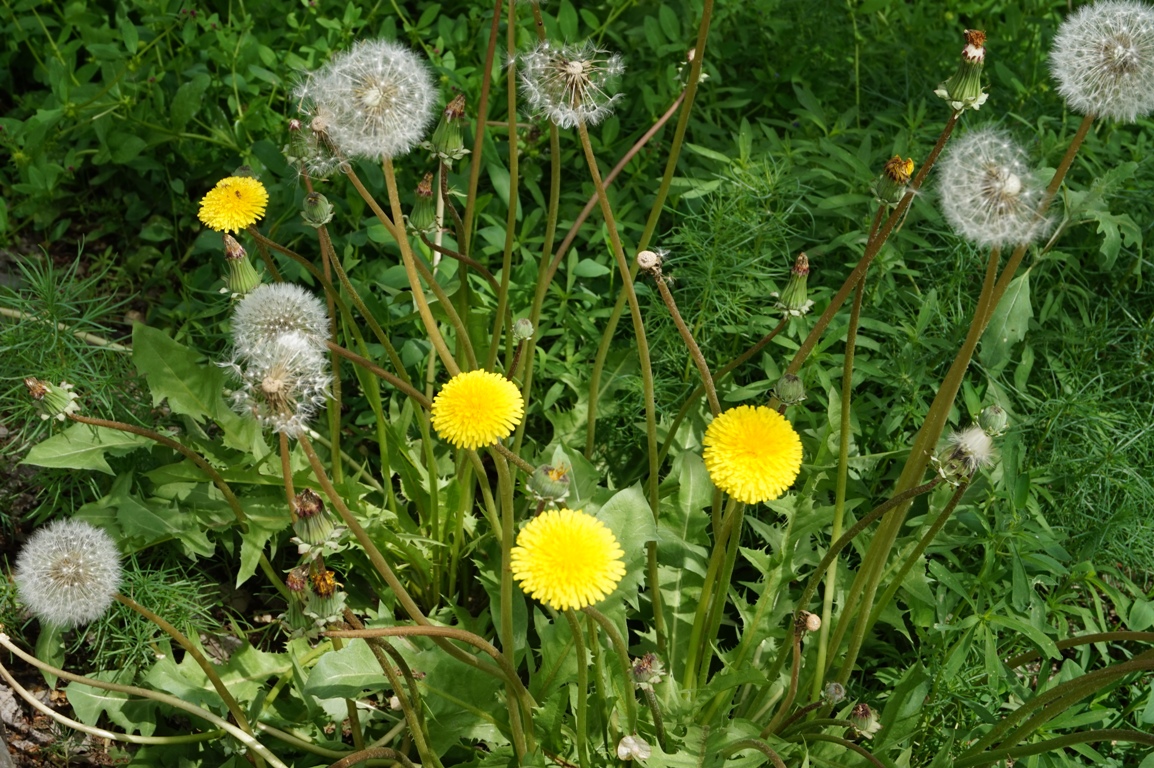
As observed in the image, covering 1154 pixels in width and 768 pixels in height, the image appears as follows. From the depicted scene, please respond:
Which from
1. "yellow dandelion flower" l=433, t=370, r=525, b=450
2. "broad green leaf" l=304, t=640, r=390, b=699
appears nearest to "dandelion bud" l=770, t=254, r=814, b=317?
"yellow dandelion flower" l=433, t=370, r=525, b=450

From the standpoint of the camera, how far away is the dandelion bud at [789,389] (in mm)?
1797

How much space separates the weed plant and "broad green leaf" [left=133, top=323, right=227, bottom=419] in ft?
0.03

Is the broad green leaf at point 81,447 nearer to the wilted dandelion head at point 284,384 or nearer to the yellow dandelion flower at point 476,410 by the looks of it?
the wilted dandelion head at point 284,384

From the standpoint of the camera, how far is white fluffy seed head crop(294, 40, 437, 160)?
74.4 inches

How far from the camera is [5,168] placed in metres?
3.41

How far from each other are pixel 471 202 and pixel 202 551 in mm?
977

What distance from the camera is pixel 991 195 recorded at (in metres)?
1.55

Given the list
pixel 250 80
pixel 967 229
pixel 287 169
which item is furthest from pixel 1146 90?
pixel 250 80

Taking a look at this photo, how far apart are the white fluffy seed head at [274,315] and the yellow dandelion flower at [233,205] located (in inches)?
5.2

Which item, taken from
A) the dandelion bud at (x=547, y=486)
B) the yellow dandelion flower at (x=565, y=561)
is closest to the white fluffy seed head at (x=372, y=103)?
the dandelion bud at (x=547, y=486)

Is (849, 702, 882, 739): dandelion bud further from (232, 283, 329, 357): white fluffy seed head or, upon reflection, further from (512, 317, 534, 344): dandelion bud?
(232, 283, 329, 357): white fluffy seed head

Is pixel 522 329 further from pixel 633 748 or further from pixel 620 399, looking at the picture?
pixel 633 748

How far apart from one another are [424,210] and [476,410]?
686 mm

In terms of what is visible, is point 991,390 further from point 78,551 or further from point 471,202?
point 78,551
